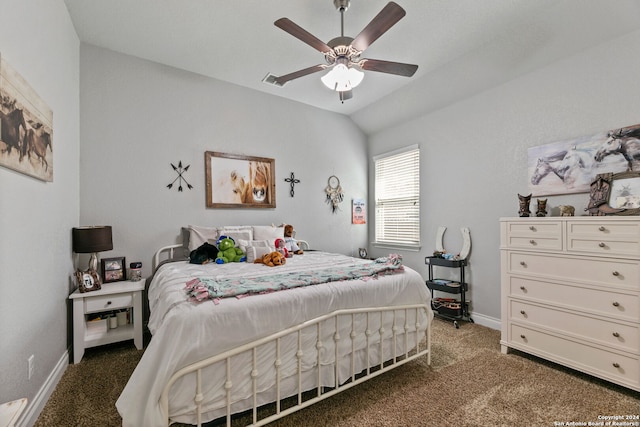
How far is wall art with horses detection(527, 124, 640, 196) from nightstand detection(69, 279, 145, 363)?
4.01 metres

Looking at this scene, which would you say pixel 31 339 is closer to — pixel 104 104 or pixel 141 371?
pixel 141 371

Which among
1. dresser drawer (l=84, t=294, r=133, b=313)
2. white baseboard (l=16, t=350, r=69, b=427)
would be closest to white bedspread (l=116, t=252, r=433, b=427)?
white baseboard (l=16, t=350, r=69, b=427)

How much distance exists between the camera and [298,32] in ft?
6.71

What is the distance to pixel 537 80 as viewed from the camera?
291 cm

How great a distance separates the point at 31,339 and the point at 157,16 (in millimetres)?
2631

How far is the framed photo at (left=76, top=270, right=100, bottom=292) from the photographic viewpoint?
2527 mm

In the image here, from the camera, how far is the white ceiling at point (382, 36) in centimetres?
237

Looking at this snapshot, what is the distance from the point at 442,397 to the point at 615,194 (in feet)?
6.72

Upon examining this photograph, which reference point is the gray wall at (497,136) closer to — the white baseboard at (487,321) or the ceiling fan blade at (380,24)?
the white baseboard at (487,321)

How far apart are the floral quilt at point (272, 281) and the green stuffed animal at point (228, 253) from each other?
939mm

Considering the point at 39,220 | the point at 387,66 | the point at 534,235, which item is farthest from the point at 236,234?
the point at 534,235

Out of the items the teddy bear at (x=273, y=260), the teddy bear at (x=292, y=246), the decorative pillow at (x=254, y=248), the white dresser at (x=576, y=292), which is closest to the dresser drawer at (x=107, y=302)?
the decorative pillow at (x=254, y=248)

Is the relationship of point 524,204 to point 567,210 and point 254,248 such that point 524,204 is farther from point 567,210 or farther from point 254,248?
point 254,248

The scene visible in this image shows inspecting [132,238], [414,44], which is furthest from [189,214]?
[414,44]
